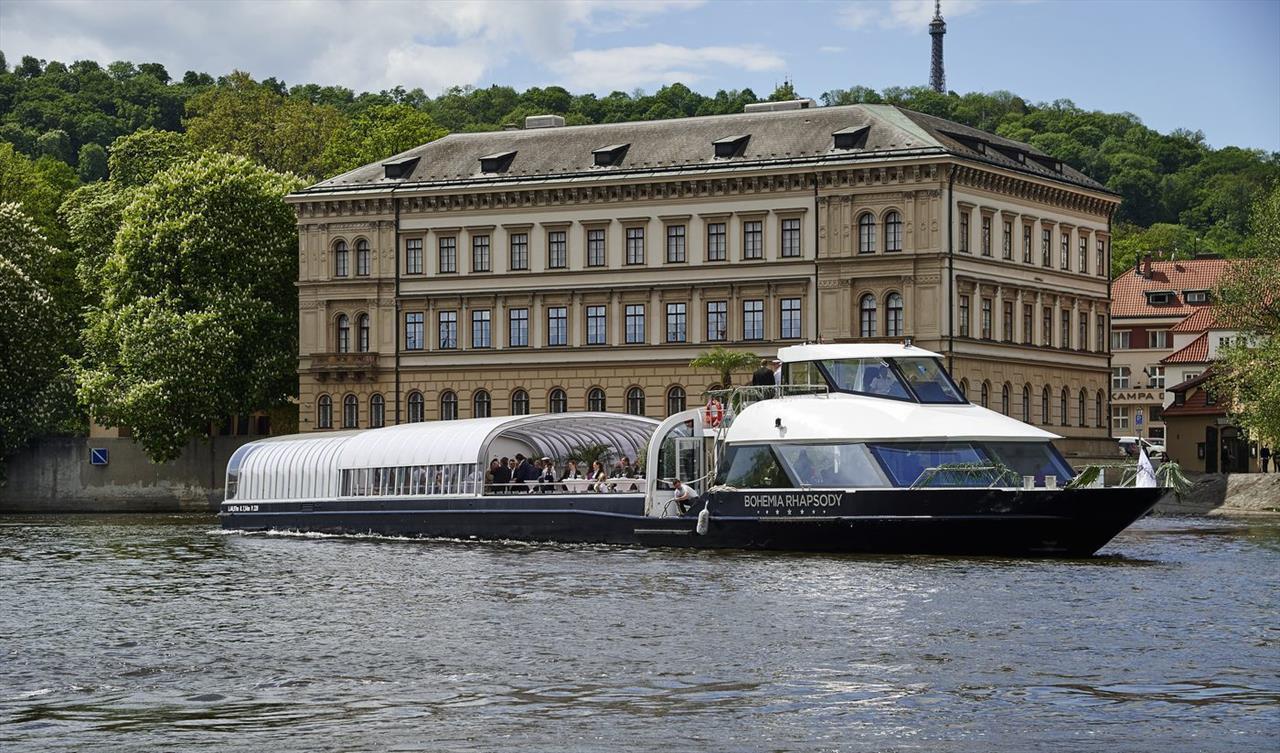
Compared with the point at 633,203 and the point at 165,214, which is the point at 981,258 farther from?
the point at 165,214

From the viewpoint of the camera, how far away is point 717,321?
314 ft

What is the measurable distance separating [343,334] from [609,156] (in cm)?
1404

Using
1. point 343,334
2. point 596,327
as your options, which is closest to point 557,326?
point 596,327

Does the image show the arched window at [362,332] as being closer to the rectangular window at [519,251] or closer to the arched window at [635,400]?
the rectangular window at [519,251]

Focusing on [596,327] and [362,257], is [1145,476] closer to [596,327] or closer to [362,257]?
[596,327]

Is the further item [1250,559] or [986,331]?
[986,331]

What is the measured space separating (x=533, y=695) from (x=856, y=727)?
13.5 ft

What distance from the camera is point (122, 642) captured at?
31.8 m

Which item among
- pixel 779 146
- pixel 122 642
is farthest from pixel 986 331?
pixel 122 642

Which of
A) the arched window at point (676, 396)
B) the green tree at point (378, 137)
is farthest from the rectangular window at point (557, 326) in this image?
the green tree at point (378, 137)

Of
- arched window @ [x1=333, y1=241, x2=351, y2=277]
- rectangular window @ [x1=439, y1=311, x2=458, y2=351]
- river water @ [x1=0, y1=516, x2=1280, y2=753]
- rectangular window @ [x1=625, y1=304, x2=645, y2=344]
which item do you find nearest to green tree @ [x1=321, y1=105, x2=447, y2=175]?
arched window @ [x1=333, y1=241, x2=351, y2=277]

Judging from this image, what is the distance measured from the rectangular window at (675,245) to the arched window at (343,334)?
48.4 feet

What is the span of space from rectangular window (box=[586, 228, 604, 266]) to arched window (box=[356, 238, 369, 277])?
10138 mm

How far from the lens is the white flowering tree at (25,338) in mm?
94250
